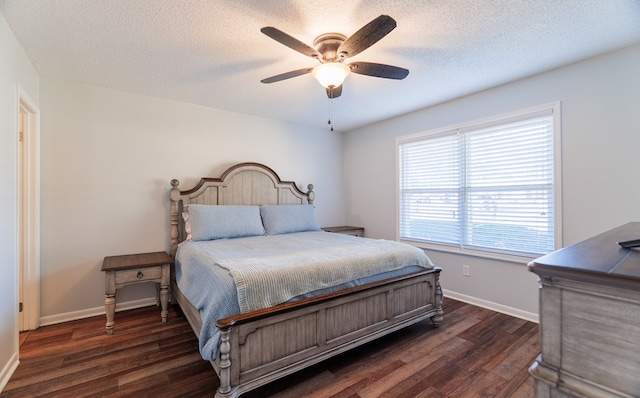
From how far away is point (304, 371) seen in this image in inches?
79.1

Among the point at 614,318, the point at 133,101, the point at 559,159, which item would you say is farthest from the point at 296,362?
the point at 133,101

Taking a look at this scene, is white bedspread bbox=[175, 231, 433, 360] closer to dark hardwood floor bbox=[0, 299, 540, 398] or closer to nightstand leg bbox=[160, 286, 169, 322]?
nightstand leg bbox=[160, 286, 169, 322]

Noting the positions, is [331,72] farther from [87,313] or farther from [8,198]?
[87,313]

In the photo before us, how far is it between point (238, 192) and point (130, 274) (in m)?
1.53

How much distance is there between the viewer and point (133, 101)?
321 cm

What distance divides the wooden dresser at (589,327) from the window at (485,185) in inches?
94.3

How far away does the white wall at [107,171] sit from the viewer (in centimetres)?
282

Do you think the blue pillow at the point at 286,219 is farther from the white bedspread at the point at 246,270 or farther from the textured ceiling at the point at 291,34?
the textured ceiling at the point at 291,34

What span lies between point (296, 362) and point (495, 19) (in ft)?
8.67

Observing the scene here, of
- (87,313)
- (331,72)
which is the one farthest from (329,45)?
(87,313)

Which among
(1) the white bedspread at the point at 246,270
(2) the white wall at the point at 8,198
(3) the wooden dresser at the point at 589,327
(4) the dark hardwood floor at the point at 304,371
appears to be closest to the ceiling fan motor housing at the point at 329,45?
(1) the white bedspread at the point at 246,270

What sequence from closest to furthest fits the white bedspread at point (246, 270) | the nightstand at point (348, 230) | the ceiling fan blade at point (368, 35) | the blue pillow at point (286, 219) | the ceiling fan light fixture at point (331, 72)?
→ the ceiling fan blade at point (368, 35)
the white bedspread at point (246, 270)
the ceiling fan light fixture at point (331, 72)
the blue pillow at point (286, 219)
the nightstand at point (348, 230)

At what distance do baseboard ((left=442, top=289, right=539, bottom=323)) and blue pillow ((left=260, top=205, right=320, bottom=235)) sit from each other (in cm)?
192

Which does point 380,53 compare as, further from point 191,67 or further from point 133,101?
point 133,101
